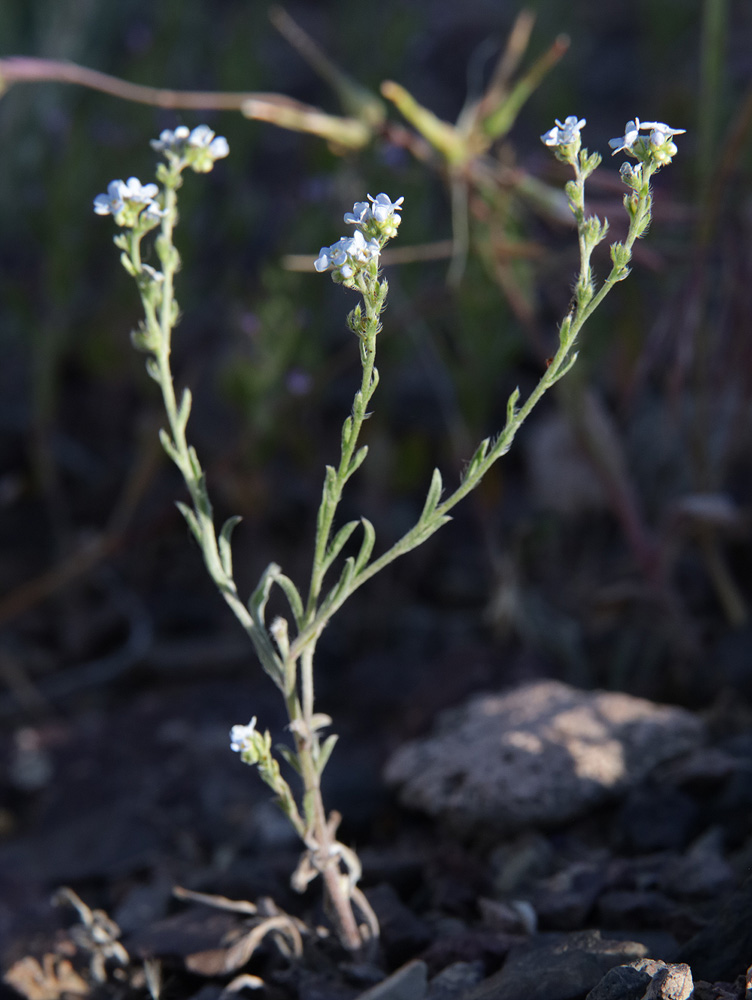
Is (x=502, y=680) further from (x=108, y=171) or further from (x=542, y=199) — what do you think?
(x=108, y=171)

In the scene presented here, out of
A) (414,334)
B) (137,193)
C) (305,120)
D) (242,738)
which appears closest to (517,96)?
(305,120)

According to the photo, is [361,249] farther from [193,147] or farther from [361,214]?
[193,147]

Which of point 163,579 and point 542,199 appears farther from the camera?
point 163,579

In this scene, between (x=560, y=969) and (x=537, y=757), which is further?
(x=537, y=757)

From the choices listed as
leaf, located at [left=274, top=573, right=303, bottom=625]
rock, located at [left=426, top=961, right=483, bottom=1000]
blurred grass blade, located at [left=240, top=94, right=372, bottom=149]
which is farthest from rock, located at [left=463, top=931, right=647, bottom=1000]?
blurred grass blade, located at [left=240, top=94, right=372, bottom=149]

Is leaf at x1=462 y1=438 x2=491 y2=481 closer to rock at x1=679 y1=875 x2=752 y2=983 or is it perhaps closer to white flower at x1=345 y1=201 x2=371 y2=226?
white flower at x1=345 y1=201 x2=371 y2=226

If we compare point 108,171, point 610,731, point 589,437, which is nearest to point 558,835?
point 610,731

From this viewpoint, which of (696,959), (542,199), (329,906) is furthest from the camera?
(542,199)

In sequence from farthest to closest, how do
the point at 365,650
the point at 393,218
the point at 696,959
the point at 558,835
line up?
the point at 365,650 < the point at 558,835 < the point at 696,959 < the point at 393,218
